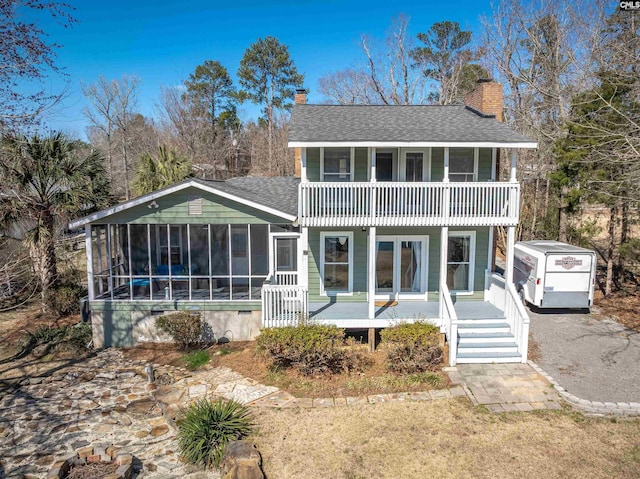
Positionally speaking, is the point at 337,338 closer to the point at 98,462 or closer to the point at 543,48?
the point at 98,462

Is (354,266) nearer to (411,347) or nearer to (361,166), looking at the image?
(361,166)

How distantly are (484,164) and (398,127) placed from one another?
304 centimetres

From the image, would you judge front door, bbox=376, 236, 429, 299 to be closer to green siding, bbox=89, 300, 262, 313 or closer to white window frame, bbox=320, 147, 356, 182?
white window frame, bbox=320, 147, 356, 182

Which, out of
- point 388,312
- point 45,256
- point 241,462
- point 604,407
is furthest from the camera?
point 45,256

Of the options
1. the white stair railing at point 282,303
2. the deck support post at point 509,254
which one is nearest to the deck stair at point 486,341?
the deck support post at point 509,254

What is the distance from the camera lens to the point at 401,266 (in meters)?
13.9

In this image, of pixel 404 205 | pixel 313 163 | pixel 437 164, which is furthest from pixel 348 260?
pixel 437 164

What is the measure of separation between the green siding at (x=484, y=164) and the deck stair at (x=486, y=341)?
14.7 ft

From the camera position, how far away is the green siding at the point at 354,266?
13.8 m

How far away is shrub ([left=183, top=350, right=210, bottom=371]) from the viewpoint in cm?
1165

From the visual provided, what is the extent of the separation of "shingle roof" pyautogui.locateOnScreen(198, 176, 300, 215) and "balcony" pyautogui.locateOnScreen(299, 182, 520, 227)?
114 centimetres

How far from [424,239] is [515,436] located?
686 cm

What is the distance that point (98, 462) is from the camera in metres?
7.44

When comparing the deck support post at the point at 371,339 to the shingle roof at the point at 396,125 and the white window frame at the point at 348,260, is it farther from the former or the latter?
the shingle roof at the point at 396,125
